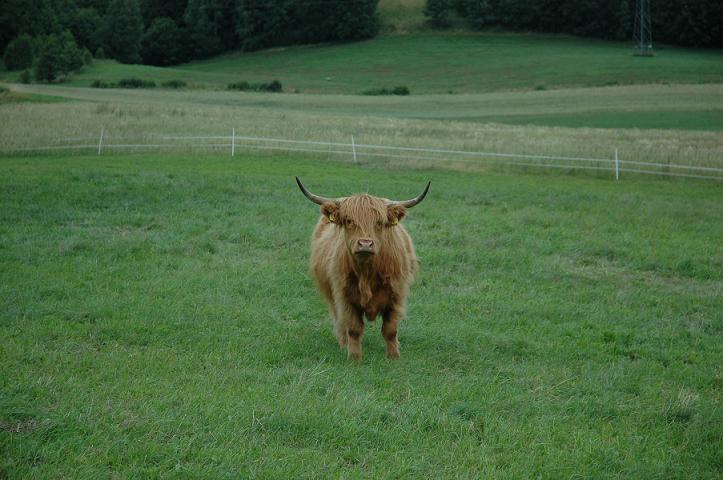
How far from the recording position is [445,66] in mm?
85750

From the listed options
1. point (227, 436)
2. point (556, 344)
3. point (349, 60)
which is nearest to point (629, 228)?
point (556, 344)

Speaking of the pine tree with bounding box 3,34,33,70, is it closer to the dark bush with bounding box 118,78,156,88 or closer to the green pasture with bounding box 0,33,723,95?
the green pasture with bounding box 0,33,723,95

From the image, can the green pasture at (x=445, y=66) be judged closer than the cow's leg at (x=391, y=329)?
No

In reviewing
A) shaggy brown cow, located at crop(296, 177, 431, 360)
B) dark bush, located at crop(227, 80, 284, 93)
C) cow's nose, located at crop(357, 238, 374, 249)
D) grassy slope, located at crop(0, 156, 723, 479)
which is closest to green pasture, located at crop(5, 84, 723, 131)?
dark bush, located at crop(227, 80, 284, 93)

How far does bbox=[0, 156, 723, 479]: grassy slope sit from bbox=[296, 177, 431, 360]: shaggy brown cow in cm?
40

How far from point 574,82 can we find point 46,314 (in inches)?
2673

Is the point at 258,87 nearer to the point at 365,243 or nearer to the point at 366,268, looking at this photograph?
the point at 366,268

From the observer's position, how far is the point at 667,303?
1112cm

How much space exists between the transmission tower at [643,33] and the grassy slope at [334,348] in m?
71.2

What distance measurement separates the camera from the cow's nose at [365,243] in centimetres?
770

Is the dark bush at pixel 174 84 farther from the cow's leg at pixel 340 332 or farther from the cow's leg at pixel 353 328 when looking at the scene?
the cow's leg at pixel 353 328

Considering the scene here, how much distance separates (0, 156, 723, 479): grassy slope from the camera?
5.78 metres

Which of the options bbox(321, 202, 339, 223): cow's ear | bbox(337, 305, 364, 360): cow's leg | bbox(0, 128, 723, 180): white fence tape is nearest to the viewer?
bbox(321, 202, 339, 223): cow's ear

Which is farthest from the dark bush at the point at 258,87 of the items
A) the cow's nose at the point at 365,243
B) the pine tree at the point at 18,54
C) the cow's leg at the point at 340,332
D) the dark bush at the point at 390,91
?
the cow's nose at the point at 365,243
